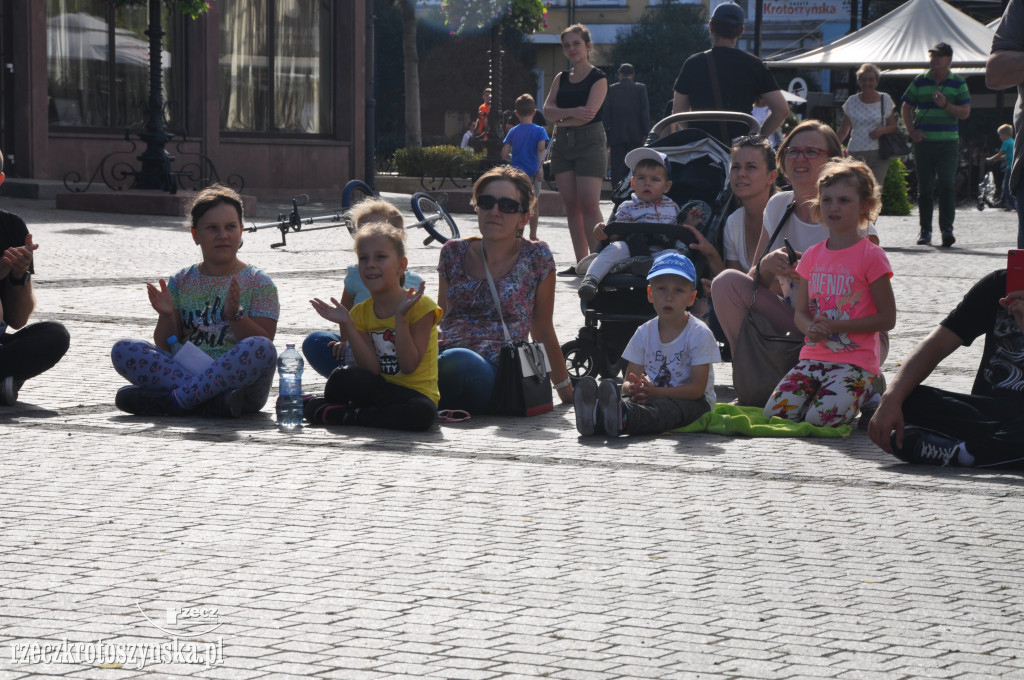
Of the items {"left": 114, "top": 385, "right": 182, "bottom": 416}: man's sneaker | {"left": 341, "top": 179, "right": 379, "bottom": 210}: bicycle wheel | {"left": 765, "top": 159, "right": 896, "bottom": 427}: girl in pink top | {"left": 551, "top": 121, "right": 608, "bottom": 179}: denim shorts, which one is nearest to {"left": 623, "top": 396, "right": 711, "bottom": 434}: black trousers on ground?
{"left": 765, "top": 159, "right": 896, "bottom": 427}: girl in pink top

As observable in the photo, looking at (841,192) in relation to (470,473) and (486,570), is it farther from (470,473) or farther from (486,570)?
(486,570)

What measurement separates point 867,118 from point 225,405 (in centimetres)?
1254

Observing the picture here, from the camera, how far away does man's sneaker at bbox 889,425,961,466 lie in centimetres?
580

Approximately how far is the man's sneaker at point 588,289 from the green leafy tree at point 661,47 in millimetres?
51384

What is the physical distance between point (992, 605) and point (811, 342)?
277 cm

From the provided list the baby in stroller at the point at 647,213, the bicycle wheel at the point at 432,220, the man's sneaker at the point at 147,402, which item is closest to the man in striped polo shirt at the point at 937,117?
the bicycle wheel at the point at 432,220

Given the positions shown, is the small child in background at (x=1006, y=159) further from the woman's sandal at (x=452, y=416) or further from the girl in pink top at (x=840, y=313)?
the woman's sandal at (x=452, y=416)

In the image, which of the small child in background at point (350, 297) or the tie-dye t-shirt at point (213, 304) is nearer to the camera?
the tie-dye t-shirt at point (213, 304)

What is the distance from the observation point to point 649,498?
5.13 metres

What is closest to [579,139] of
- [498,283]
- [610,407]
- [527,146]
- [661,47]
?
[527,146]

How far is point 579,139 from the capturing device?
12.7m

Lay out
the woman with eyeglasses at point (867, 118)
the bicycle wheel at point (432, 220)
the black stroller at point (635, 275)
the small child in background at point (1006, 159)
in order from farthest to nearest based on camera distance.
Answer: the small child in background at point (1006, 159)
the woman with eyeglasses at point (867, 118)
the bicycle wheel at point (432, 220)
the black stroller at point (635, 275)

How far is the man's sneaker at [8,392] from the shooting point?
267 inches

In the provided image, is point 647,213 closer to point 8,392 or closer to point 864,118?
point 8,392
